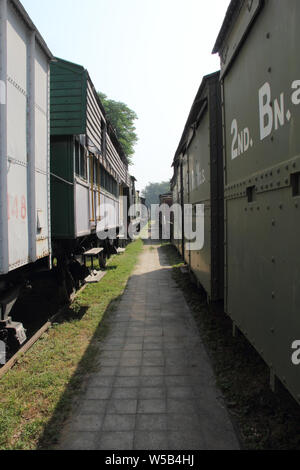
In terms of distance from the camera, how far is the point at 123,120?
36.5 meters

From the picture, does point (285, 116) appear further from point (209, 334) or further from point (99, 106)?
point (99, 106)

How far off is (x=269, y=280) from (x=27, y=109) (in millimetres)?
2946

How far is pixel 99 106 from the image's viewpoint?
727cm

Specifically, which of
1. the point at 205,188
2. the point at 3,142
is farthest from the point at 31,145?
the point at 205,188

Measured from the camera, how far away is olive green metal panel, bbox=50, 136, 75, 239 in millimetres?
5406

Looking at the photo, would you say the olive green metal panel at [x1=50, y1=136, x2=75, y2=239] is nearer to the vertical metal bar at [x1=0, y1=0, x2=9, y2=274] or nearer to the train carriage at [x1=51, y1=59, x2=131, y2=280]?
the train carriage at [x1=51, y1=59, x2=131, y2=280]

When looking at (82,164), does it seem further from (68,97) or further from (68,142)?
(68,97)

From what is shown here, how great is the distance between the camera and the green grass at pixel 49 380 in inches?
110

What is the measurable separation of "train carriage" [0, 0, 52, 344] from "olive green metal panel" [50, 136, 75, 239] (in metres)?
0.93

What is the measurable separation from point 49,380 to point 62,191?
2.81m

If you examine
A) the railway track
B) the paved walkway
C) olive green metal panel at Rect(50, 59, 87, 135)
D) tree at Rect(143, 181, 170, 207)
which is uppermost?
tree at Rect(143, 181, 170, 207)

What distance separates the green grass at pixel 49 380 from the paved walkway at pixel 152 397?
0.50ft

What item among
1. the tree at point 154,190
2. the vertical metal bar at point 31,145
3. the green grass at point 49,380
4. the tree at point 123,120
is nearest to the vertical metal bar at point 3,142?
the vertical metal bar at point 31,145

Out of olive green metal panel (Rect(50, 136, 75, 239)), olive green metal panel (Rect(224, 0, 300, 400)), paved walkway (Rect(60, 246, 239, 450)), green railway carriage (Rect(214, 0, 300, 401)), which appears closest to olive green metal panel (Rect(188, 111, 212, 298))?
paved walkway (Rect(60, 246, 239, 450))
